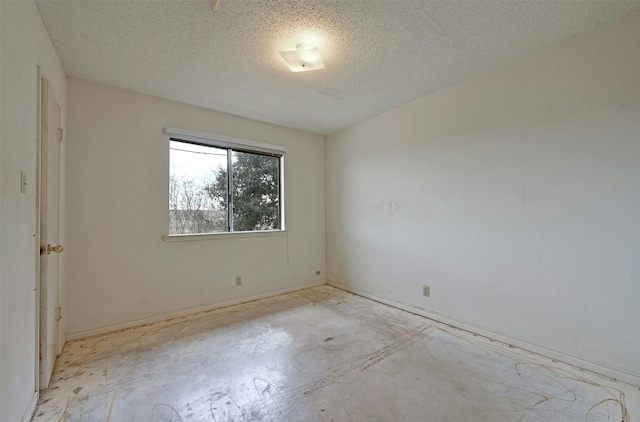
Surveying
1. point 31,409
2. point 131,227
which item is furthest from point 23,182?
point 131,227

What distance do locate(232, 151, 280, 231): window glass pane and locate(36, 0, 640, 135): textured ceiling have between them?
39.2 inches

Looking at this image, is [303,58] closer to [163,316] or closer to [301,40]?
[301,40]

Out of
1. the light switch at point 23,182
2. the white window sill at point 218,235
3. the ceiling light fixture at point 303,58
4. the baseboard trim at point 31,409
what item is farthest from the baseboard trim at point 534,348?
the light switch at point 23,182

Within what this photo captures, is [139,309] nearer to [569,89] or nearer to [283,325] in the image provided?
[283,325]

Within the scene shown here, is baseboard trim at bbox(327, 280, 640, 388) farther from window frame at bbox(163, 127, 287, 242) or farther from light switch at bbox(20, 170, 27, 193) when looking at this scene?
light switch at bbox(20, 170, 27, 193)

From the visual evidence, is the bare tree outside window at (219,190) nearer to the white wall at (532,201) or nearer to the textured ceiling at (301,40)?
the textured ceiling at (301,40)

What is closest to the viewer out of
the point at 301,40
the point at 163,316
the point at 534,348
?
the point at 301,40


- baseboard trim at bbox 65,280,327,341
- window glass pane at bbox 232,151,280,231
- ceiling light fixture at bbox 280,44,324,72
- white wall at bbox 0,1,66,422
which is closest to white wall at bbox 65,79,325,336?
baseboard trim at bbox 65,280,327,341

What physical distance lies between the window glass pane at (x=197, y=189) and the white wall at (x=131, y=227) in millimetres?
143

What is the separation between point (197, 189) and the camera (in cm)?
333

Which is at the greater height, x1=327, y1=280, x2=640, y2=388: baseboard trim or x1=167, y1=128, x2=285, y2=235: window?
x1=167, y1=128, x2=285, y2=235: window

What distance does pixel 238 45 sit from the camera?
2135 mm

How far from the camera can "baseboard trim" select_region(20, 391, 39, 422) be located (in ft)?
4.80

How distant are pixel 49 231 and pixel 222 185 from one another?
1.78 metres
